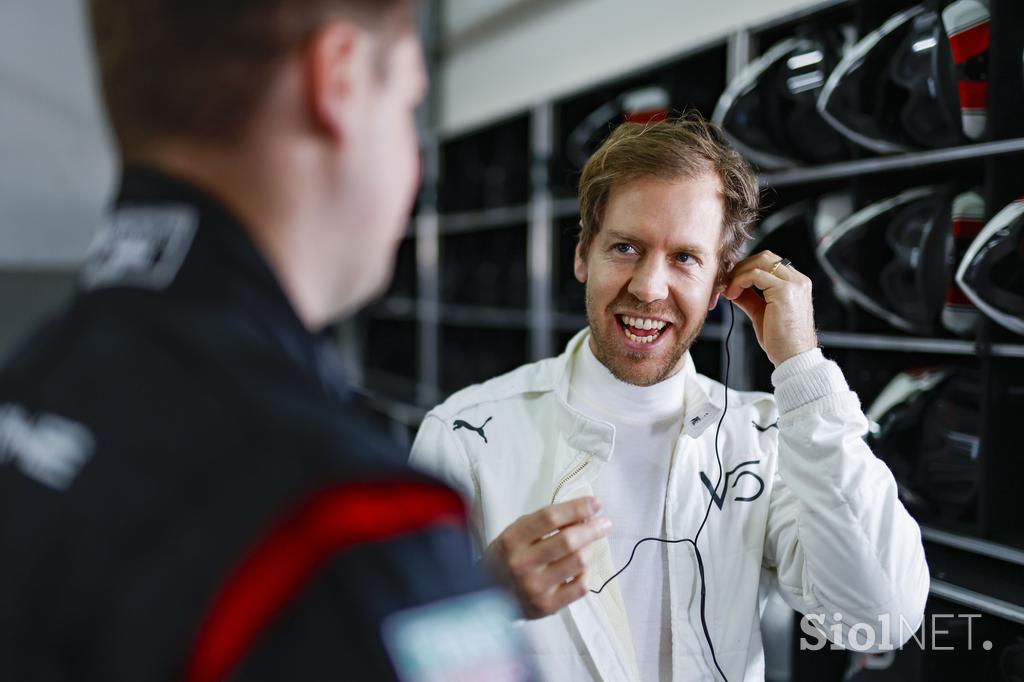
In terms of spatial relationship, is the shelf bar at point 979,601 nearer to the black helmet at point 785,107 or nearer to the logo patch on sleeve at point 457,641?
the black helmet at point 785,107

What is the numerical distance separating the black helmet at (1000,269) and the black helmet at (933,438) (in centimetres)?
24

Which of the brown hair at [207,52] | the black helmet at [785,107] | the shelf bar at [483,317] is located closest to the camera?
the brown hair at [207,52]

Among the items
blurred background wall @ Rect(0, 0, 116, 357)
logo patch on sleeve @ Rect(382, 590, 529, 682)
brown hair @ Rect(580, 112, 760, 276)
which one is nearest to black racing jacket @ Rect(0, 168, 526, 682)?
logo patch on sleeve @ Rect(382, 590, 529, 682)

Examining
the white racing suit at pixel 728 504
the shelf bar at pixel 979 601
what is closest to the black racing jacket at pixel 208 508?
the white racing suit at pixel 728 504

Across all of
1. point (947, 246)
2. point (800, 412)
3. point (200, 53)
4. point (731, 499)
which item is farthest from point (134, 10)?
point (947, 246)

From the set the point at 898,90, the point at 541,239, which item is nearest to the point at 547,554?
the point at 898,90

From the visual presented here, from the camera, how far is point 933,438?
6.35 ft

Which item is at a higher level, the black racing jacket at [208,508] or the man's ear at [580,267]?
the black racing jacket at [208,508]

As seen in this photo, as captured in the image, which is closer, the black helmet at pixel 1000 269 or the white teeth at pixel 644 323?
the white teeth at pixel 644 323

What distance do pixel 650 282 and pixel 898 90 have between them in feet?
3.23

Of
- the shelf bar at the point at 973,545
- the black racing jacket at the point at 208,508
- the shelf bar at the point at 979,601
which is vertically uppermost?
the black racing jacket at the point at 208,508

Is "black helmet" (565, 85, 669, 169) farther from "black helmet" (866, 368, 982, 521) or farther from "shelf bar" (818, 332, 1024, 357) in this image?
"black helmet" (866, 368, 982, 521)

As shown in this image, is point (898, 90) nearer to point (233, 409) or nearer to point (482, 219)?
point (233, 409)

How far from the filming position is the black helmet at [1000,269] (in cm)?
167
